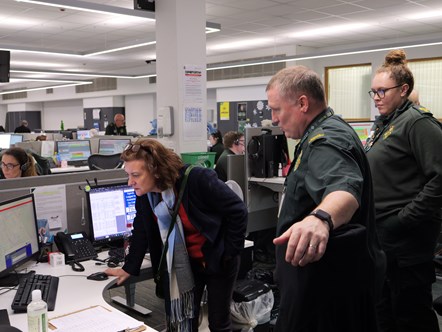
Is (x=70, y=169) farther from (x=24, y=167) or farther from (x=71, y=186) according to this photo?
(x=71, y=186)

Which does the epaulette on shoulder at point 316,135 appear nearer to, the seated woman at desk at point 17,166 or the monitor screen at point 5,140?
the seated woman at desk at point 17,166

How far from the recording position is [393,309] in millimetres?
2117

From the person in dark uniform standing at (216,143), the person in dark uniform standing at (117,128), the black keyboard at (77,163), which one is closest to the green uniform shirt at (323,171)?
the person in dark uniform standing at (216,143)

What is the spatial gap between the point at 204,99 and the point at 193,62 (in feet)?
1.41

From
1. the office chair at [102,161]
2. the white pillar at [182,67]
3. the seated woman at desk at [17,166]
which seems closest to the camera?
the seated woman at desk at [17,166]

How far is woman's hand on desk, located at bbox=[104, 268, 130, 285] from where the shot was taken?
90.7 inches

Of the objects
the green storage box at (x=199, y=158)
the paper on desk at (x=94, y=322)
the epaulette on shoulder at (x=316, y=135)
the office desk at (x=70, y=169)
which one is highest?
the epaulette on shoulder at (x=316, y=135)

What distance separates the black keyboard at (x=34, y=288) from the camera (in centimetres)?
189

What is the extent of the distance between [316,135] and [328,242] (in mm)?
357

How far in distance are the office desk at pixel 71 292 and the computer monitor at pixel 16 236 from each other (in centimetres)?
12

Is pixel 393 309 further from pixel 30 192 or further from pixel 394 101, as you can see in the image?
pixel 30 192

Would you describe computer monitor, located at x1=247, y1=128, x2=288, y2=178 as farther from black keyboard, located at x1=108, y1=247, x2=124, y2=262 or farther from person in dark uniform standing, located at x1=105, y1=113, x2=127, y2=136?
person in dark uniform standing, located at x1=105, y1=113, x2=127, y2=136

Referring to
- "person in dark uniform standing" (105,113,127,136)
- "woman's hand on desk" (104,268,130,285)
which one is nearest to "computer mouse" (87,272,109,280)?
"woman's hand on desk" (104,268,130,285)

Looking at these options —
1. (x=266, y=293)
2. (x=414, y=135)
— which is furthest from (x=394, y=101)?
(x=266, y=293)
